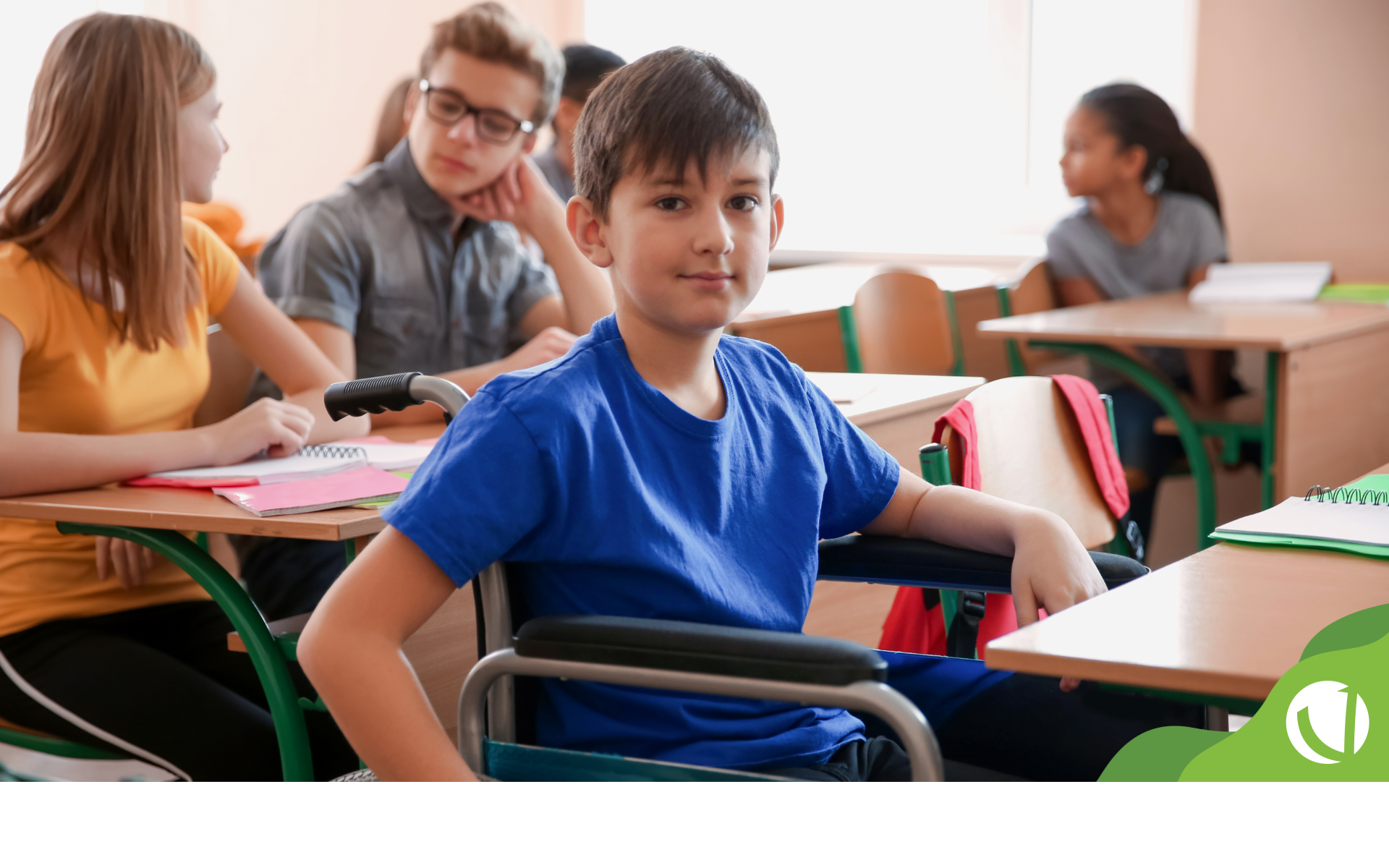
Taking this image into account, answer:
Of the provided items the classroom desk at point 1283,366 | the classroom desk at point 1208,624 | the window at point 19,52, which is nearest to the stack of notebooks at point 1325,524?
the classroom desk at point 1208,624

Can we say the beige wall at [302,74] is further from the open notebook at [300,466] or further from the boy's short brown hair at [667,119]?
the boy's short brown hair at [667,119]

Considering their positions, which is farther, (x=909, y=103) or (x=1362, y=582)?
(x=909, y=103)

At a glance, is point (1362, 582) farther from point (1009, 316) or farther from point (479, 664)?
point (1009, 316)

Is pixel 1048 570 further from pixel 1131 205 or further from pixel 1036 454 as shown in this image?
pixel 1131 205

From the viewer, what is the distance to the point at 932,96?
4363 mm

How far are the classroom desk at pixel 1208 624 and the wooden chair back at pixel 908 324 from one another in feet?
5.80

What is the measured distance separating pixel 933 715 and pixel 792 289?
2365mm

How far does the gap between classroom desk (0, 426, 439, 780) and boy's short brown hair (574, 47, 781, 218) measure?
0.48 meters

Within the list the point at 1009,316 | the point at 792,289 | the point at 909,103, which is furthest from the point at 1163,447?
the point at 909,103

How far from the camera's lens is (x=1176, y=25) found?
3.73m

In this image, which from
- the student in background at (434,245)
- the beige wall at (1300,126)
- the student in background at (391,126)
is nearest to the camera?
the student in background at (434,245)

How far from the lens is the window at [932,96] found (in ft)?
13.0

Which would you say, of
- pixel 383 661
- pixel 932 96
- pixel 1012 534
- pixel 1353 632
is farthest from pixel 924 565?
pixel 932 96

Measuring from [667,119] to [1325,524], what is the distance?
0.61 meters
